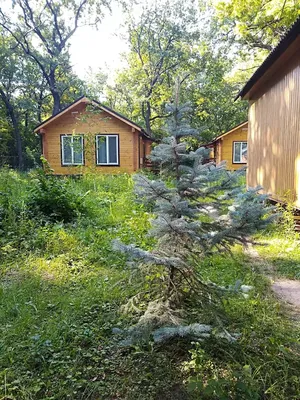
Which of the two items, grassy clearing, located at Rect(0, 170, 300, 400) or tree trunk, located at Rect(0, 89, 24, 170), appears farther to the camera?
tree trunk, located at Rect(0, 89, 24, 170)

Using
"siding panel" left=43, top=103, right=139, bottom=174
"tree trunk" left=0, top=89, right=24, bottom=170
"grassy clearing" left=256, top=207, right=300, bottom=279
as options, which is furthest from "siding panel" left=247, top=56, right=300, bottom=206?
"tree trunk" left=0, top=89, right=24, bottom=170

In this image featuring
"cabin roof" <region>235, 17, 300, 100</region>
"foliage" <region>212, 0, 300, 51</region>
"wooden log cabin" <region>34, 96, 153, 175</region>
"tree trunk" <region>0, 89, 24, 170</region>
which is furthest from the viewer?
"tree trunk" <region>0, 89, 24, 170</region>

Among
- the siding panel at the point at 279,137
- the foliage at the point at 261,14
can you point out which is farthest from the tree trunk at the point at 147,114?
the siding panel at the point at 279,137

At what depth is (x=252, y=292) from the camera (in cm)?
309

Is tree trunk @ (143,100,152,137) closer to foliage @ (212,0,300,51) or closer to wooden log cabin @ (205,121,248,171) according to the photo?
wooden log cabin @ (205,121,248,171)

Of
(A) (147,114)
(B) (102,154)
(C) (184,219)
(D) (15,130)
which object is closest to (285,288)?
(C) (184,219)

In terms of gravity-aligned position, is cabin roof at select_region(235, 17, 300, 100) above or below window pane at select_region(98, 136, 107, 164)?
above

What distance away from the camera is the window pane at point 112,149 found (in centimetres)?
1480

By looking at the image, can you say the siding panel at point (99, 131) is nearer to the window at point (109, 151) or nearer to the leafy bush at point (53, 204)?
the window at point (109, 151)

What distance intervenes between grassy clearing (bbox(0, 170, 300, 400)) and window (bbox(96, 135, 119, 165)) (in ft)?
36.2

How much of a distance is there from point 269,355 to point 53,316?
1.79 meters

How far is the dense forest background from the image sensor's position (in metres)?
19.8

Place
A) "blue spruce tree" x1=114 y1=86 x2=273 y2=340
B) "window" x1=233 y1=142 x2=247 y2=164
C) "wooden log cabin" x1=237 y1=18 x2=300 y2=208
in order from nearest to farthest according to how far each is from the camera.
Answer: "blue spruce tree" x1=114 y1=86 x2=273 y2=340
"wooden log cabin" x1=237 y1=18 x2=300 y2=208
"window" x1=233 y1=142 x2=247 y2=164

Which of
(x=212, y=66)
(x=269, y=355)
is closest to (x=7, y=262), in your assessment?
(x=269, y=355)
